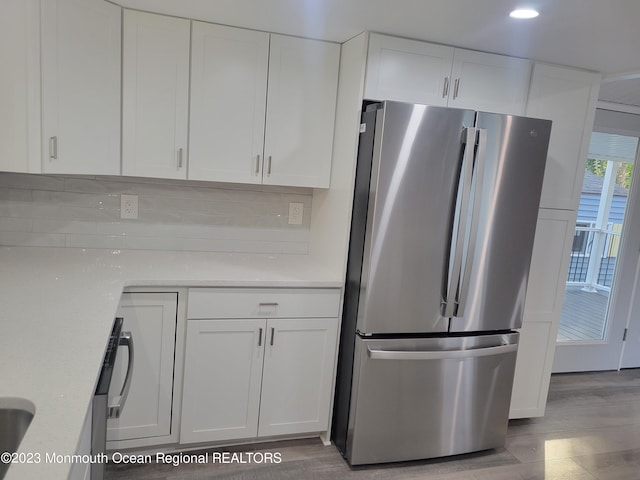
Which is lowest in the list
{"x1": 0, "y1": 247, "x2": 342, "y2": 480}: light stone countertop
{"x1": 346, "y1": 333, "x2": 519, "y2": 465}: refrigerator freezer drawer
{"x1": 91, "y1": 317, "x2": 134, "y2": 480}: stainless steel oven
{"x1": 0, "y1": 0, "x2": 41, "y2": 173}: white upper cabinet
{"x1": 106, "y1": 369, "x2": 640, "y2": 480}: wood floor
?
{"x1": 106, "y1": 369, "x2": 640, "y2": 480}: wood floor

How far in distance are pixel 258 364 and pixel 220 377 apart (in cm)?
19

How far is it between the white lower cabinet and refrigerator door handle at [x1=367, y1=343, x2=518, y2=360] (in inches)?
11.1

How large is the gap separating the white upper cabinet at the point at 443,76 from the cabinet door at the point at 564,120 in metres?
0.11

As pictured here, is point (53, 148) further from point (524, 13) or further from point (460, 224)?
point (524, 13)

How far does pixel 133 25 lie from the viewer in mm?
2219

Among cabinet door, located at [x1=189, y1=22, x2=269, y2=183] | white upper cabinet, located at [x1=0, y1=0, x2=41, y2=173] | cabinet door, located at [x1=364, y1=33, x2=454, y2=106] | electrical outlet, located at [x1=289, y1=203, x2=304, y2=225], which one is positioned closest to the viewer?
white upper cabinet, located at [x1=0, y1=0, x2=41, y2=173]

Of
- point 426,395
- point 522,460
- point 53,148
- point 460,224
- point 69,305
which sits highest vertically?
point 53,148

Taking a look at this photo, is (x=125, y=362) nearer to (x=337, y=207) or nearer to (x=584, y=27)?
(x=337, y=207)

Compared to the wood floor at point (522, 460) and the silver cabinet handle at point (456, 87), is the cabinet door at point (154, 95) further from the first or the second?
the wood floor at point (522, 460)

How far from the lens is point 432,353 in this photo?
229 cm

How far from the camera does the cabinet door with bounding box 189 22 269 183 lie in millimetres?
2328

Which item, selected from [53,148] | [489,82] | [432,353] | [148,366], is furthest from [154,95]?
[432,353]

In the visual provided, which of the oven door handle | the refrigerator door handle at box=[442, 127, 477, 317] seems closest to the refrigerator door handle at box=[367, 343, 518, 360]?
the refrigerator door handle at box=[442, 127, 477, 317]

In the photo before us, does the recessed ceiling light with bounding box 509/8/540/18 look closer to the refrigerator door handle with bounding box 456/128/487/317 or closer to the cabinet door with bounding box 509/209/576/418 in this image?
the refrigerator door handle with bounding box 456/128/487/317
